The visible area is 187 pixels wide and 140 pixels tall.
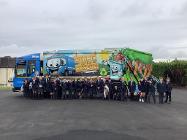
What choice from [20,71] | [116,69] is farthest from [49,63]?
[116,69]

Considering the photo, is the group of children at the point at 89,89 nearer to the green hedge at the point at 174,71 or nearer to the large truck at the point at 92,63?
the large truck at the point at 92,63

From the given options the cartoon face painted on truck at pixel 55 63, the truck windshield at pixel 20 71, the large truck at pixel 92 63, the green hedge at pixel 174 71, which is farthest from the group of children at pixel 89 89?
the green hedge at pixel 174 71

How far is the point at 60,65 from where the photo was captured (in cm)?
3097

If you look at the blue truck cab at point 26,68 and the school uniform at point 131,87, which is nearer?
the school uniform at point 131,87

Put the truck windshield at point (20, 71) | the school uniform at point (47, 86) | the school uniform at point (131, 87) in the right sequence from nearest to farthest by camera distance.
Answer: the school uniform at point (131, 87), the school uniform at point (47, 86), the truck windshield at point (20, 71)

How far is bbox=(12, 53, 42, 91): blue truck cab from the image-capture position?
105 feet

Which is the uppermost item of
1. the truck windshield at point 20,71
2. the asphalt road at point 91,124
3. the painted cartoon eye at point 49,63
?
the painted cartoon eye at point 49,63

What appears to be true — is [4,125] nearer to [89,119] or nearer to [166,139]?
[89,119]

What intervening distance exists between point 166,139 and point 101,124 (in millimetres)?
3728

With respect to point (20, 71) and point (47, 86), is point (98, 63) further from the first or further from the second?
point (20, 71)

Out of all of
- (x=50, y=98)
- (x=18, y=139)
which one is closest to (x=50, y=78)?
(x=50, y=98)

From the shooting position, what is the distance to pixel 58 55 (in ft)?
102

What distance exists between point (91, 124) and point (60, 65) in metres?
14.8

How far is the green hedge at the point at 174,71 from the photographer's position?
50.1 m
